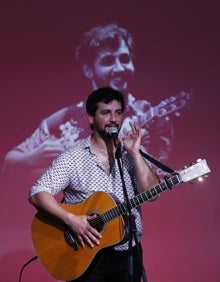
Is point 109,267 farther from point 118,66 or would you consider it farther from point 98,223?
point 118,66

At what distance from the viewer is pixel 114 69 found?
144 inches

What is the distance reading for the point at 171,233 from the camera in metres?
3.70

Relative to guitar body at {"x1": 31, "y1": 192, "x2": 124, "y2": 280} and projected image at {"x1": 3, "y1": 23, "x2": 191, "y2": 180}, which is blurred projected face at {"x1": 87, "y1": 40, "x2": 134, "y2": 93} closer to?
projected image at {"x1": 3, "y1": 23, "x2": 191, "y2": 180}

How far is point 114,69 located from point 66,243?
5.03 feet

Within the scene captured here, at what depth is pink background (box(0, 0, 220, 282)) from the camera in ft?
11.6

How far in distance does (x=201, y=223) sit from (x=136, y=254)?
1.36 m

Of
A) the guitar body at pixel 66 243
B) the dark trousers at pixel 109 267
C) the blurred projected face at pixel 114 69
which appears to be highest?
the blurred projected face at pixel 114 69

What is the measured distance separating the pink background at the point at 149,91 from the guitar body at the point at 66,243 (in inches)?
34.3

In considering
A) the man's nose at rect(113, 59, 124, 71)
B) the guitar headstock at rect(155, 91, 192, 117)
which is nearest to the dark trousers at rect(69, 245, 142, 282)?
the guitar headstock at rect(155, 91, 192, 117)

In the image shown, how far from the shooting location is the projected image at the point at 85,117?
11.6 ft

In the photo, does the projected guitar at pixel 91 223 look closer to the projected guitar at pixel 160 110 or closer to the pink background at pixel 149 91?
the pink background at pixel 149 91

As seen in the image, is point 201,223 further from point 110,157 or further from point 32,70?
point 32,70

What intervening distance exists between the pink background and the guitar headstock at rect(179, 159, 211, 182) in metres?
1.32

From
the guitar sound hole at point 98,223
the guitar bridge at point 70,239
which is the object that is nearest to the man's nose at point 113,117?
the guitar sound hole at point 98,223
